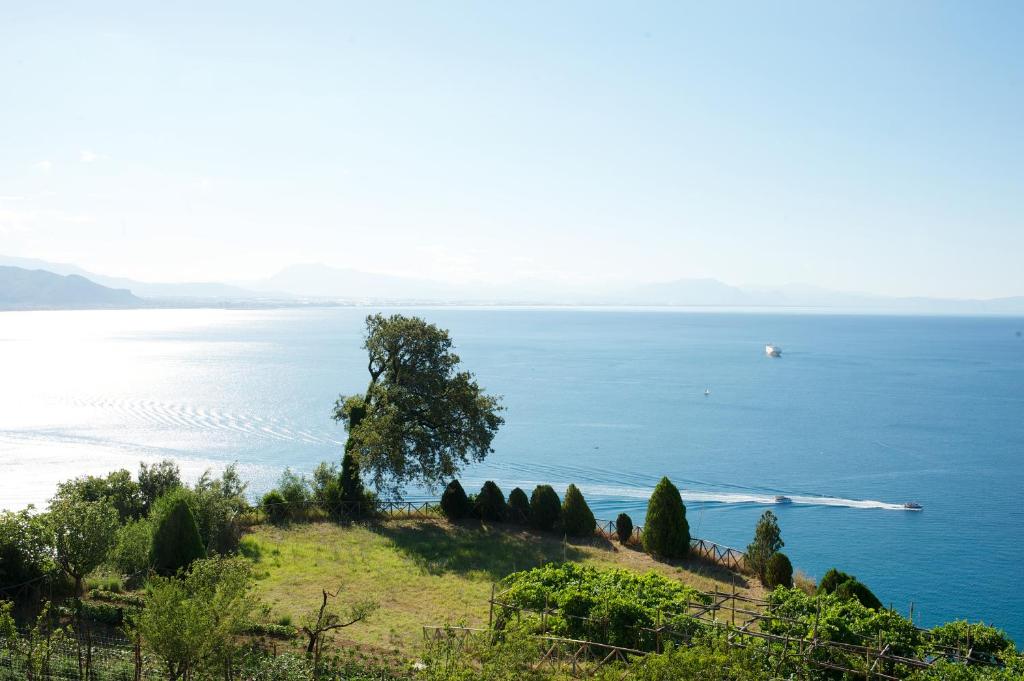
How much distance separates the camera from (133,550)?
25.8 meters

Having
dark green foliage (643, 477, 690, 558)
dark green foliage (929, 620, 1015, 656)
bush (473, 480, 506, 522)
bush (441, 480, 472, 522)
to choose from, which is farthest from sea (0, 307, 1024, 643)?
dark green foliage (929, 620, 1015, 656)

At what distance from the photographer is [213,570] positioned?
1759 centimetres

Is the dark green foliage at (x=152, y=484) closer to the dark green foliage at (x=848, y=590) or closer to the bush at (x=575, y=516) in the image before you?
the bush at (x=575, y=516)

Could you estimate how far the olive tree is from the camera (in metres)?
19.9

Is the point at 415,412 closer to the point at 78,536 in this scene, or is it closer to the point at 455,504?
the point at 455,504

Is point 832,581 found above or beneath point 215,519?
above

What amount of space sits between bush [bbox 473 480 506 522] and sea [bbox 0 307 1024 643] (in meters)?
18.0

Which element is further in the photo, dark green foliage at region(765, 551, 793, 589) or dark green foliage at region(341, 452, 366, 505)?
dark green foliage at region(341, 452, 366, 505)

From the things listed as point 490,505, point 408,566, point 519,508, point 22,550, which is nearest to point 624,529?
point 519,508

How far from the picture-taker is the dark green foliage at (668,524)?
31047 mm

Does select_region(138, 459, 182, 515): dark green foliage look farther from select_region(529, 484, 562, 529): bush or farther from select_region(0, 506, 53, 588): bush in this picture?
select_region(529, 484, 562, 529): bush

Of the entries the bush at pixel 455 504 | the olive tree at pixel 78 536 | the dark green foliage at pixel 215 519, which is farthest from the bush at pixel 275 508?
the olive tree at pixel 78 536

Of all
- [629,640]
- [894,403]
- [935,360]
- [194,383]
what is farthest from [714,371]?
[629,640]

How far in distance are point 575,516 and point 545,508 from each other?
62.2 inches
